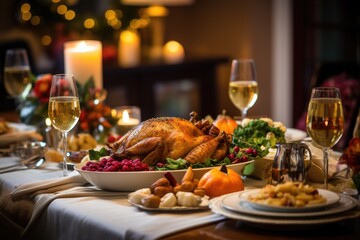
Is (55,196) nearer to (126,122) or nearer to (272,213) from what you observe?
(272,213)

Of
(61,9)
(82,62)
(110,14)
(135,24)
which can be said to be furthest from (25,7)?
(82,62)

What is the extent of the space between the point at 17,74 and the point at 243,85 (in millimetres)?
826

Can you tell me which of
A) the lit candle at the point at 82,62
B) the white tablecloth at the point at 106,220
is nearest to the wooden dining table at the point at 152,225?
the white tablecloth at the point at 106,220

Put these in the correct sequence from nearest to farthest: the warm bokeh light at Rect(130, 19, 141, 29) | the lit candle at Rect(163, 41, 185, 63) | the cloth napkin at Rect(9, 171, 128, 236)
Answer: the cloth napkin at Rect(9, 171, 128, 236), the lit candle at Rect(163, 41, 185, 63), the warm bokeh light at Rect(130, 19, 141, 29)

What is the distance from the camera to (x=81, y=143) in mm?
2197

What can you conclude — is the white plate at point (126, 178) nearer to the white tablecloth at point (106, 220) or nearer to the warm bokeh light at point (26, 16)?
the white tablecloth at point (106, 220)

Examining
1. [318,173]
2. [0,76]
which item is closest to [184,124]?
[318,173]

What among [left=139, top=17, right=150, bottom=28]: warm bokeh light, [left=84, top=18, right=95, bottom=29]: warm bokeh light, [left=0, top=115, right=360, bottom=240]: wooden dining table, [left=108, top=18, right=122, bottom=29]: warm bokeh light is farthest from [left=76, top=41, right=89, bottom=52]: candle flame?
[left=139, top=17, right=150, bottom=28]: warm bokeh light

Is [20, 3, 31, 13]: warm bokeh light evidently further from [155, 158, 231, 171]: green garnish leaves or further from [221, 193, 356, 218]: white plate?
[221, 193, 356, 218]: white plate

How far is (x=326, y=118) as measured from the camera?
1524 millimetres

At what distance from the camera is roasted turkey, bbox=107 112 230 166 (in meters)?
1.68

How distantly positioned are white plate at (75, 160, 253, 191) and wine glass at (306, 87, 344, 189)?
0.74 feet

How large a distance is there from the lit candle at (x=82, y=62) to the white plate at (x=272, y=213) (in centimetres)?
120

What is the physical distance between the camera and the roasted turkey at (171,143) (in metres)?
1.68
